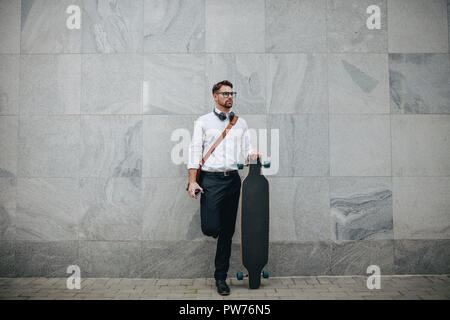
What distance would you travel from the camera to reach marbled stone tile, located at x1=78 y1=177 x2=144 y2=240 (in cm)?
454

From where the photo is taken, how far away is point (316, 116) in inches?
182

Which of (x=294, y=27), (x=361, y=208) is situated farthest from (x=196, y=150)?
(x=361, y=208)

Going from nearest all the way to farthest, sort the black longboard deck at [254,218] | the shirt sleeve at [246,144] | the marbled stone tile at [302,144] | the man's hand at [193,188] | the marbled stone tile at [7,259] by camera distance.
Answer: the man's hand at [193,188], the black longboard deck at [254,218], the shirt sleeve at [246,144], the marbled stone tile at [7,259], the marbled stone tile at [302,144]

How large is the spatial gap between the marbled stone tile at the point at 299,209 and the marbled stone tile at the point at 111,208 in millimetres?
1784

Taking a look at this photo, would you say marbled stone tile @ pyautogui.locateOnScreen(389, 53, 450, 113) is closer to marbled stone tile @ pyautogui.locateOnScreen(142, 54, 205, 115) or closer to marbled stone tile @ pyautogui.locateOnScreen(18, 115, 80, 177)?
marbled stone tile @ pyautogui.locateOnScreen(142, 54, 205, 115)

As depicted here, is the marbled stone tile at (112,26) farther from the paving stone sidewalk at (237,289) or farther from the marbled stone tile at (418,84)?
the marbled stone tile at (418,84)

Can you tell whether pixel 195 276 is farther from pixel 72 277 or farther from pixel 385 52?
pixel 385 52

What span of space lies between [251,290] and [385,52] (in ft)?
11.9

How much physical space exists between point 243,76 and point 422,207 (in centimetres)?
299

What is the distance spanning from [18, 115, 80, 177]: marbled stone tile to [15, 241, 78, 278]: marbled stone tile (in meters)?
0.93

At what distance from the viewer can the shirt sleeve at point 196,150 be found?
388 cm

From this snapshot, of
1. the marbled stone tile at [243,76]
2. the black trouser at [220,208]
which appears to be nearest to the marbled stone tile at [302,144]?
the marbled stone tile at [243,76]

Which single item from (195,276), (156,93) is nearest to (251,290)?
(195,276)

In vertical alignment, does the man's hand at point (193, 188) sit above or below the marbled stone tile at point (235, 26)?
below
